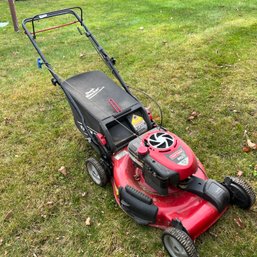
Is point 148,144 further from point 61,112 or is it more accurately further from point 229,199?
point 61,112

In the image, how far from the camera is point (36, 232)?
3.01 meters

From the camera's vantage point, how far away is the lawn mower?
2.57 m

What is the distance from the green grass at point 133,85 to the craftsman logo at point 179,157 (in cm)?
71

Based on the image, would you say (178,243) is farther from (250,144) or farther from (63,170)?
(250,144)

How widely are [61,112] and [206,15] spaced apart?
4.57 m

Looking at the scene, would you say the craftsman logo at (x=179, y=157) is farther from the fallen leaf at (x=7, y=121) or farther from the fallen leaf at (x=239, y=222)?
the fallen leaf at (x=7, y=121)

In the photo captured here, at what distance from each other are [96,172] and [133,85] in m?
2.09

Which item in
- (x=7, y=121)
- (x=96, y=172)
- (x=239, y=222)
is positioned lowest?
(x=239, y=222)

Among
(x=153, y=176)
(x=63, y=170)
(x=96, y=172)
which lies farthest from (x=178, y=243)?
(x=63, y=170)

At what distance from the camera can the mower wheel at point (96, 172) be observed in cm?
321

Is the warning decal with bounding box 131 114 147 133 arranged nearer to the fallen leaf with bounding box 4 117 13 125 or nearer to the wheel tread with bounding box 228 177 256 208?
the wheel tread with bounding box 228 177 256 208

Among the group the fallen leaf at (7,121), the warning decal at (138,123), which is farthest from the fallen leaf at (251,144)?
the fallen leaf at (7,121)

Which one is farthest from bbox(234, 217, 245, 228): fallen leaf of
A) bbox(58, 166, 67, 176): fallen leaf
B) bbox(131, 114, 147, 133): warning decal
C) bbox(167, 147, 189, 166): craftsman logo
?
bbox(58, 166, 67, 176): fallen leaf

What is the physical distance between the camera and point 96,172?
3.31 m
